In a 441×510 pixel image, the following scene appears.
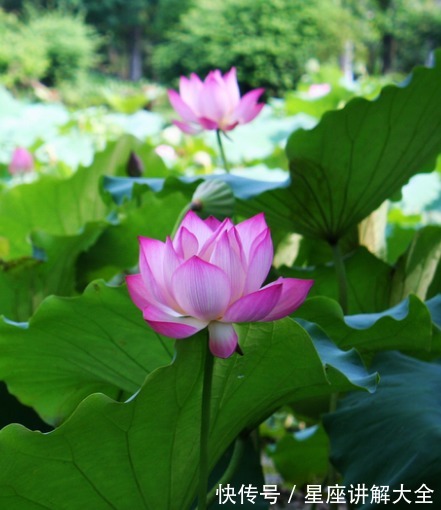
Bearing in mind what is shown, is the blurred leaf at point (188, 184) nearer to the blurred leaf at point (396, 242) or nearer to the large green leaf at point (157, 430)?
the large green leaf at point (157, 430)

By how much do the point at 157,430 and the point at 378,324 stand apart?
21cm

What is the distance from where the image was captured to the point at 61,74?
52.6 feet

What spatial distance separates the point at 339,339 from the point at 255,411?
4.9 inches

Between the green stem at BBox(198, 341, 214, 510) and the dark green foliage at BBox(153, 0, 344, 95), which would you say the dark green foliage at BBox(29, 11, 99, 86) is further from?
the green stem at BBox(198, 341, 214, 510)

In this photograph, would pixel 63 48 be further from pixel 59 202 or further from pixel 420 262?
pixel 420 262

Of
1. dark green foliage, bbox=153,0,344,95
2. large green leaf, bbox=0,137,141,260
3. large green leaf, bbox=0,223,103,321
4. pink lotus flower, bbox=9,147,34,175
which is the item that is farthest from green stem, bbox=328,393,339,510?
dark green foliage, bbox=153,0,344,95

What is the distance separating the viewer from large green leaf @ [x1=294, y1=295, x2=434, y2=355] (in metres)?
0.65

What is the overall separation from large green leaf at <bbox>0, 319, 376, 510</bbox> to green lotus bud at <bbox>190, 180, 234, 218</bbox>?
199 millimetres

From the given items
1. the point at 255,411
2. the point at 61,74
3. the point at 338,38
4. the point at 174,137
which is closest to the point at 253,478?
the point at 255,411

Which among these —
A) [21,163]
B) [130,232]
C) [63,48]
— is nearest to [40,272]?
[130,232]

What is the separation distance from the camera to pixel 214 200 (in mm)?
749

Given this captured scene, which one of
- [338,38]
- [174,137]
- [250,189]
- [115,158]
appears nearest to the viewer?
[250,189]

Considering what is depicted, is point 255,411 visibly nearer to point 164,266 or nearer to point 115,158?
point 164,266

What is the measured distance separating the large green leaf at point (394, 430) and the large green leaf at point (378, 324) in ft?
0.14
